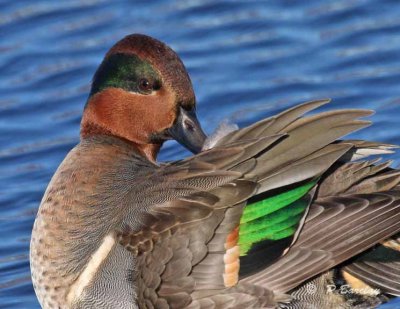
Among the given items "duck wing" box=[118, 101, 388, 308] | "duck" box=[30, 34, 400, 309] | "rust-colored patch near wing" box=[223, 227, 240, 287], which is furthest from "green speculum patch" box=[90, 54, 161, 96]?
"rust-colored patch near wing" box=[223, 227, 240, 287]

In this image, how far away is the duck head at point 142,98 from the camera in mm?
6492

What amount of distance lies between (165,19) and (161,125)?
3920 mm

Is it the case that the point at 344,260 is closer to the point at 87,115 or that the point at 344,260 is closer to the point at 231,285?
the point at 231,285

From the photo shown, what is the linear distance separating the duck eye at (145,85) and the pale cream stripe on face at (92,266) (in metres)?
0.88

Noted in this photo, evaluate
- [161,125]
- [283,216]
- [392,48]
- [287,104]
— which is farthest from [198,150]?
[392,48]

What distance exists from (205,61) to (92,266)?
416cm

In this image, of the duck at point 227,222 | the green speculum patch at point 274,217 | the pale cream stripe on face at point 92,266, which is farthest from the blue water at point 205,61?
the green speculum patch at point 274,217

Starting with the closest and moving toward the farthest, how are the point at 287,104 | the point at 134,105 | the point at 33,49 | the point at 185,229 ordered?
the point at 185,229 → the point at 134,105 → the point at 287,104 → the point at 33,49

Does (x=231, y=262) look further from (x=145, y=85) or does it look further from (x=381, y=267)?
(x=145, y=85)

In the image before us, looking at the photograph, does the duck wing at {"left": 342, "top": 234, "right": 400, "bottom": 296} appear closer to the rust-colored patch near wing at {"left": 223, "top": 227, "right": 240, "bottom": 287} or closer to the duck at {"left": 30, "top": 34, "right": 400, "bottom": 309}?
the duck at {"left": 30, "top": 34, "right": 400, "bottom": 309}

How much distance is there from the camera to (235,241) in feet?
19.5

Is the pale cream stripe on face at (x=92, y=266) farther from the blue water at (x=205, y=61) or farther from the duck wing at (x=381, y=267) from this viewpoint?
the blue water at (x=205, y=61)

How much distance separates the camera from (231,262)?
233 inches

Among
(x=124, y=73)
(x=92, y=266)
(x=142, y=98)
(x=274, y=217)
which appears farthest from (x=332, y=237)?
(x=124, y=73)
